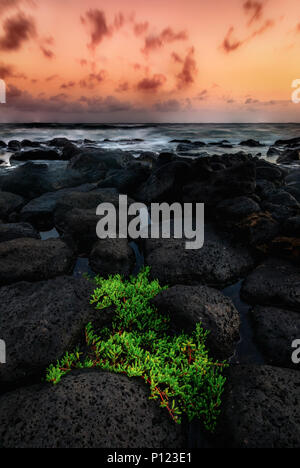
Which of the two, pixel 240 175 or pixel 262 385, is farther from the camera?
pixel 240 175

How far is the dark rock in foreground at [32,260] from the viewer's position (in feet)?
13.9

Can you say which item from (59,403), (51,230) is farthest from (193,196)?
(59,403)

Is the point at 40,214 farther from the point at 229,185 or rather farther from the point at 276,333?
the point at 276,333

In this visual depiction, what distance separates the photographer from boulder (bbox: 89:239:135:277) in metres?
4.70

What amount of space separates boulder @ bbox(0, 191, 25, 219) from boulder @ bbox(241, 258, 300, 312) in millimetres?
6867

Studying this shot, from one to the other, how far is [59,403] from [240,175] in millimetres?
6059

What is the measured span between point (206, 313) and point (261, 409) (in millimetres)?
1200

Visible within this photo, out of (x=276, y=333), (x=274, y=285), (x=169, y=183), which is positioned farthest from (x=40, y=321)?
(x=169, y=183)

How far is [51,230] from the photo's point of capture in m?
6.90

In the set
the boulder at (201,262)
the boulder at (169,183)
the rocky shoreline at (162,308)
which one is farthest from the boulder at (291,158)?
the boulder at (201,262)

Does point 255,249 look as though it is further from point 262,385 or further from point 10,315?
point 10,315

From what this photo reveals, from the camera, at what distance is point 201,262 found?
4645 millimetres

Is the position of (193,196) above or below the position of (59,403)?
above

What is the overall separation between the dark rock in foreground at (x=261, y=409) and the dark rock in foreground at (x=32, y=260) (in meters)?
3.33
